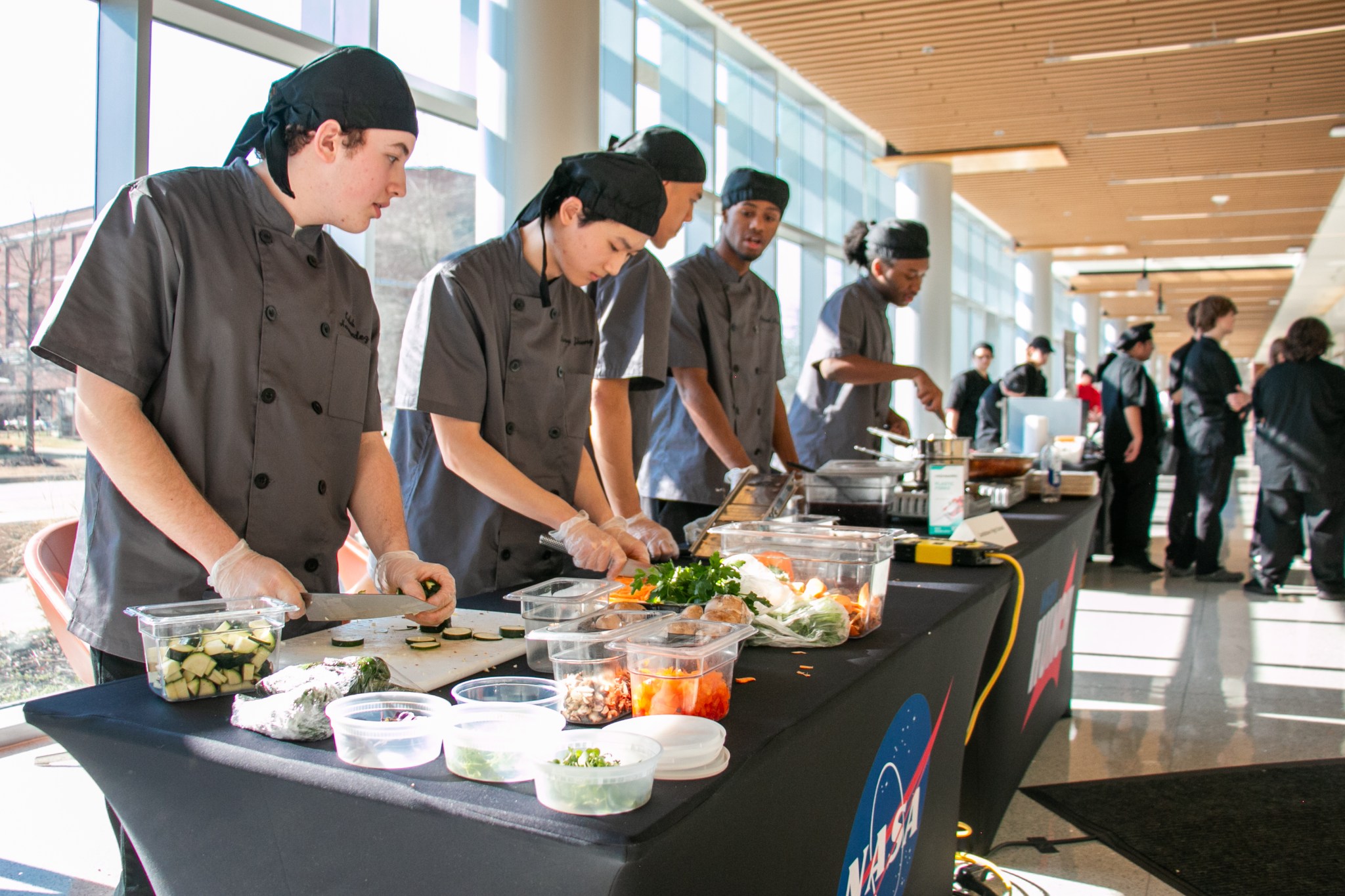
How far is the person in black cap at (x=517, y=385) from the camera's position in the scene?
6.09ft

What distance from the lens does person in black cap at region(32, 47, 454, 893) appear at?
135 cm

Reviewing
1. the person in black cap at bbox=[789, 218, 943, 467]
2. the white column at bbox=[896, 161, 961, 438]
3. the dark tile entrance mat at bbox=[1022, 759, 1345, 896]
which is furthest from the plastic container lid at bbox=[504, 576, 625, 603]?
the white column at bbox=[896, 161, 961, 438]

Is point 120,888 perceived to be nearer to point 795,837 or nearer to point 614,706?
point 614,706

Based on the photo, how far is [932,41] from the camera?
680cm

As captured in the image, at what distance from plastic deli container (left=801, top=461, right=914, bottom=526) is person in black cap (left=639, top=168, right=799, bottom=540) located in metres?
0.52

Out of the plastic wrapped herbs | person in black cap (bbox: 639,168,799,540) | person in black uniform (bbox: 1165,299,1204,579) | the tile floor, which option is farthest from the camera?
person in black uniform (bbox: 1165,299,1204,579)

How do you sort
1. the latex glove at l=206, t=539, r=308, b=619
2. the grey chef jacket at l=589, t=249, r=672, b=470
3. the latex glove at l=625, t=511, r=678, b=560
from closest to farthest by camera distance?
the latex glove at l=206, t=539, r=308, b=619, the latex glove at l=625, t=511, r=678, b=560, the grey chef jacket at l=589, t=249, r=672, b=470

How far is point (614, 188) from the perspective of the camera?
1.89m

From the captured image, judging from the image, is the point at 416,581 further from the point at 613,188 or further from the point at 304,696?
the point at 613,188

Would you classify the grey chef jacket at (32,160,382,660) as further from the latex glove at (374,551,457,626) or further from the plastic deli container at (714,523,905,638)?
the plastic deli container at (714,523,905,638)

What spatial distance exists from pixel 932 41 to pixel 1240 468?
40.4 feet

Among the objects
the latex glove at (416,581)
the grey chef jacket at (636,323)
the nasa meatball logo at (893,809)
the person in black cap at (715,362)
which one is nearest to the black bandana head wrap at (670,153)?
the grey chef jacket at (636,323)

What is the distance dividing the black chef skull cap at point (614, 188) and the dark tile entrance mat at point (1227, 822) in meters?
1.89

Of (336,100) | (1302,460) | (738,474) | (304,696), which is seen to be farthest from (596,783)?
(1302,460)
